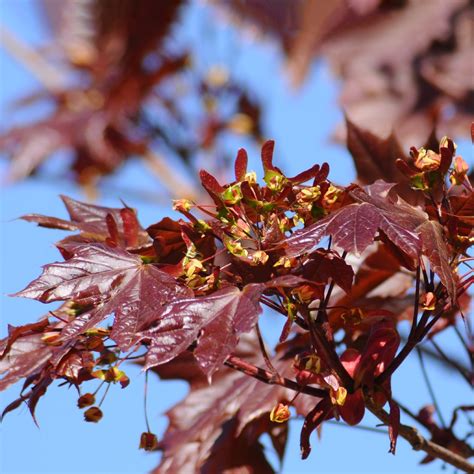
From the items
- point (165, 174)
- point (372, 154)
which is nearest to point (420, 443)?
point (372, 154)

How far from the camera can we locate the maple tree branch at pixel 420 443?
2.85 ft

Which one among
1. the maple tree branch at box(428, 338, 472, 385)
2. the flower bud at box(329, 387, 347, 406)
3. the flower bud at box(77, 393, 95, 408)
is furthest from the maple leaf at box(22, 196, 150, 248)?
the maple tree branch at box(428, 338, 472, 385)

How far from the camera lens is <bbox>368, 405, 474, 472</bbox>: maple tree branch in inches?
34.3

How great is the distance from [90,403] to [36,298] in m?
0.15

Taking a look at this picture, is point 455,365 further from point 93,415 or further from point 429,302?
point 93,415

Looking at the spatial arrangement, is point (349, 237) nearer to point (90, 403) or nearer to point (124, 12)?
point (90, 403)

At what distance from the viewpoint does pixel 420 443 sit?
908 mm

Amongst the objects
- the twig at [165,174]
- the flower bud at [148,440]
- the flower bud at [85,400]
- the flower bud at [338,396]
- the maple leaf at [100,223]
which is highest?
the twig at [165,174]

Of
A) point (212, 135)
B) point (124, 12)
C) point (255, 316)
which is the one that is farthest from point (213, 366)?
point (124, 12)

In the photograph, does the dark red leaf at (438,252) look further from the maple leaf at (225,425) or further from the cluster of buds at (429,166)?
the maple leaf at (225,425)

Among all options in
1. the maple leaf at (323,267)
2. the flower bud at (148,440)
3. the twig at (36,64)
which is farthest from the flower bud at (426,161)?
the twig at (36,64)

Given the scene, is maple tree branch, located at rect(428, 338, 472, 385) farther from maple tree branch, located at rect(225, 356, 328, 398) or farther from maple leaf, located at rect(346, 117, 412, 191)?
maple tree branch, located at rect(225, 356, 328, 398)

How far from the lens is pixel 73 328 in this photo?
81 cm

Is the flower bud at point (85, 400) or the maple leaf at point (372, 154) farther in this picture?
the maple leaf at point (372, 154)
